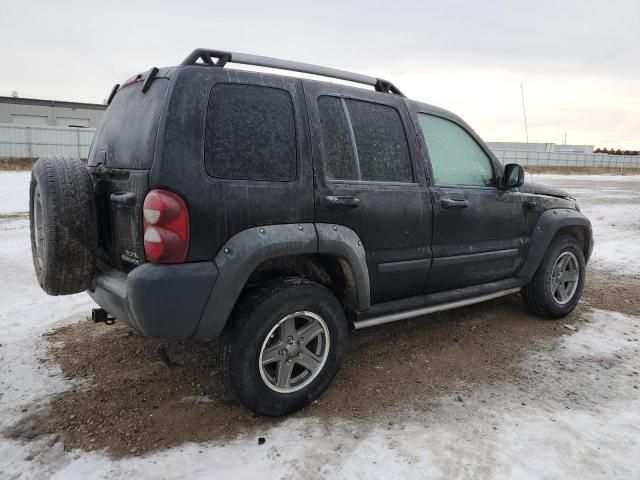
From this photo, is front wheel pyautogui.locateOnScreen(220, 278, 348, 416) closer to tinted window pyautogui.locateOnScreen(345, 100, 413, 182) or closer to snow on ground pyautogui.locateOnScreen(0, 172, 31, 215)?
tinted window pyautogui.locateOnScreen(345, 100, 413, 182)

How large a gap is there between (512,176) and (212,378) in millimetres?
2841

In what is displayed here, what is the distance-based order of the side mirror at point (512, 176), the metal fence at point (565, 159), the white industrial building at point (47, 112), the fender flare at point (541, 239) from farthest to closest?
the metal fence at point (565, 159), the white industrial building at point (47, 112), the fender flare at point (541, 239), the side mirror at point (512, 176)

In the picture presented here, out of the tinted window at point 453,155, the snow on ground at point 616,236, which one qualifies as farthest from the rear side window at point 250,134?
the snow on ground at point 616,236

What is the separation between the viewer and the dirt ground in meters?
2.81

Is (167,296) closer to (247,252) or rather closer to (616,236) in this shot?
(247,252)

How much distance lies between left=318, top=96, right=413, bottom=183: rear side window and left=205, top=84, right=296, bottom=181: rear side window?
29cm

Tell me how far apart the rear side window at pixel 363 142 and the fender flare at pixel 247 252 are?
435mm

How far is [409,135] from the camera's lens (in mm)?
3635

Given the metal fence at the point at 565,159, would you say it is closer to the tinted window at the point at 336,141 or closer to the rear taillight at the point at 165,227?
the tinted window at the point at 336,141

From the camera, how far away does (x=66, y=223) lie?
2789mm

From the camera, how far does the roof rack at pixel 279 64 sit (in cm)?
288

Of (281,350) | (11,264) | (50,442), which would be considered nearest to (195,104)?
(281,350)

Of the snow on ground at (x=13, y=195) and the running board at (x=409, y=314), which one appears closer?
the running board at (x=409, y=314)

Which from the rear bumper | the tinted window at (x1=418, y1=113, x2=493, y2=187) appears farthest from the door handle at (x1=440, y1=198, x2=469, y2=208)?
the rear bumper
